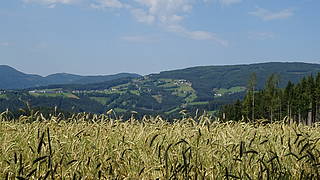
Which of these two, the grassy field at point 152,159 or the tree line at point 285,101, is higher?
the grassy field at point 152,159

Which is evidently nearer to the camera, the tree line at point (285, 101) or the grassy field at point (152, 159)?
the grassy field at point (152, 159)

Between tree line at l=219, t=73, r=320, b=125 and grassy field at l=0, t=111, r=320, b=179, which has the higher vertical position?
grassy field at l=0, t=111, r=320, b=179

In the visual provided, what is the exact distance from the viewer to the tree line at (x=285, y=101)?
10200 cm

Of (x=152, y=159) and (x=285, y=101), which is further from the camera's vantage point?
(x=285, y=101)

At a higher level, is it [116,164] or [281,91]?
[116,164]

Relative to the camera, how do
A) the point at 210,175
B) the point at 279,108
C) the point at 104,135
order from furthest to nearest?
1. the point at 279,108
2. the point at 104,135
3. the point at 210,175

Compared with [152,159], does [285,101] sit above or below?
below

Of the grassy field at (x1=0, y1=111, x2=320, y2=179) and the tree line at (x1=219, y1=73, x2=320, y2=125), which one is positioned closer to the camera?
the grassy field at (x1=0, y1=111, x2=320, y2=179)

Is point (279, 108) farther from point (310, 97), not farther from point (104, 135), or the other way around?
point (104, 135)

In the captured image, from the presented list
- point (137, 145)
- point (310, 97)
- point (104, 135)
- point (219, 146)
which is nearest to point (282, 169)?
point (219, 146)

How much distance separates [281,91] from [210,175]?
11656 centimetres

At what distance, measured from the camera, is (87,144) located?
501cm

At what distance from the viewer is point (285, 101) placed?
10925 centimetres

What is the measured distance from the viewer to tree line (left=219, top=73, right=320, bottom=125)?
102 m
